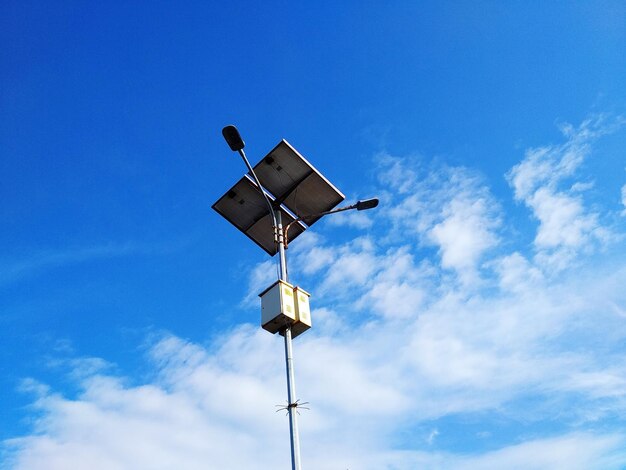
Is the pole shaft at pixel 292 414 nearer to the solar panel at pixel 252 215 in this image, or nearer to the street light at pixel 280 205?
the street light at pixel 280 205

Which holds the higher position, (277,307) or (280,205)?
(280,205)

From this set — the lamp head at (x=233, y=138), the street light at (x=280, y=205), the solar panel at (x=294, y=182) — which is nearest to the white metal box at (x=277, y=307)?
the street light at (x=280, y=205)

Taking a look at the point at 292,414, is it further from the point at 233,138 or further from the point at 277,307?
the point at 233,138

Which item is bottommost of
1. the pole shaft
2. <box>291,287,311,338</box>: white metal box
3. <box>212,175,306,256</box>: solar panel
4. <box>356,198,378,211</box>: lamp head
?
the pole shaft

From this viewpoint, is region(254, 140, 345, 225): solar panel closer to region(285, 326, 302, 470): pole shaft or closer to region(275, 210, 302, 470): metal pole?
region(275, 210, 302, 470): metal pole

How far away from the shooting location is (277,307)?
980cm

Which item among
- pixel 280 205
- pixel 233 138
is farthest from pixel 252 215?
pixel 233 138

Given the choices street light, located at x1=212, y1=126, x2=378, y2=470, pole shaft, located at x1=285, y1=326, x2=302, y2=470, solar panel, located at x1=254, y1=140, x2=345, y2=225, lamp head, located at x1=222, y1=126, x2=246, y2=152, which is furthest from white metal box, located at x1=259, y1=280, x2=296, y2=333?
lamp head, located at x1=222, y1=126, x2=246, y2=152

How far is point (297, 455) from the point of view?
8500 millimetres

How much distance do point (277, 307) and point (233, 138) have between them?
10.6 feet

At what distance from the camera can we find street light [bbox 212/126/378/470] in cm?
1005

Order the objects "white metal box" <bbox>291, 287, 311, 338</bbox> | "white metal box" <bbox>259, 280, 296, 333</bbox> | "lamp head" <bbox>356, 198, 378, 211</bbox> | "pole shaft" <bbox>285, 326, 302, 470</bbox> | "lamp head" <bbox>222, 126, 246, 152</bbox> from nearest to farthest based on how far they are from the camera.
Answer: "pole shaft" <bbox>285, 326, 302, 470</bbox> < "white metal box" <bbox>259, 280, 296, 333</bbox> < "white metal box" <bbox>291, 287, 311, 338</bbox> < "lamp head" <bbox>222, 126, 246, 152</bbox> < "lamp head" <bbox>356, 198, 378, 211</bbox>

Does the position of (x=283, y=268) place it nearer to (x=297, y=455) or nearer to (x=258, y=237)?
(x=258, y=237)

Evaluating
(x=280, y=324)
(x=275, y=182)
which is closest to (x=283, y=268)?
(x=280, y=324)
